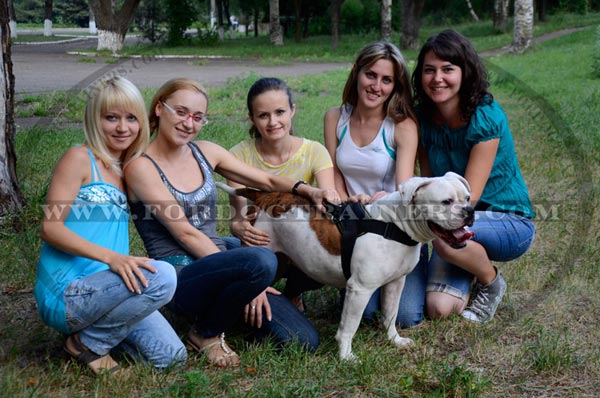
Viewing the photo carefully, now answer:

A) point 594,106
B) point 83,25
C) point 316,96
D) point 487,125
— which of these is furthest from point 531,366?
point 83,25

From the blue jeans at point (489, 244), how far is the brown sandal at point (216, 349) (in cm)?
141

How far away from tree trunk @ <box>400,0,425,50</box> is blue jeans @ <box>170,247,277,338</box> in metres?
25.9

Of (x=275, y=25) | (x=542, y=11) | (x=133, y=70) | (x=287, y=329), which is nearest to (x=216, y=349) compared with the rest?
(x=287, y=329)

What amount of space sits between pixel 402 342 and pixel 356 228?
79cm

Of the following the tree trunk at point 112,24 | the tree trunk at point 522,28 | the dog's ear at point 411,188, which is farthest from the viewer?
the tree trunk at point 112,24

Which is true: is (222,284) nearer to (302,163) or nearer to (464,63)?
(302,163)

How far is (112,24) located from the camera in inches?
1025

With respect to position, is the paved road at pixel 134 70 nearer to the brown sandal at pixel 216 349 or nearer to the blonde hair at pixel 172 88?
the blonde hair at pixel 172 88

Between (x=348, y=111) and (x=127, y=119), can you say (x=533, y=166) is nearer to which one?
(x=348, y=111)

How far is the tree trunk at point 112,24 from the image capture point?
24938mm

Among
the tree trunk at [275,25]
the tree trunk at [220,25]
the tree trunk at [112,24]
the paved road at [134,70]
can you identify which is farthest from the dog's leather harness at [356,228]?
the tree trunk at [220,25]

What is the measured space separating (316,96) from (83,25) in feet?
168

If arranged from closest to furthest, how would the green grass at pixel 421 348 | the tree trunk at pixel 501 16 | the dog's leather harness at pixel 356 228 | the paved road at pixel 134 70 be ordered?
the green grass at pixel 421 348, the dog's leather harness at pixel 356 228, the paved road at pixel 134 70, the tree trunk at pixel 501 16

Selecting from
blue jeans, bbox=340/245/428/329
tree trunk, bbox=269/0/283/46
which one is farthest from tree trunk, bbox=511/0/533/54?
blue jeans, bbox=340/245/428/329
